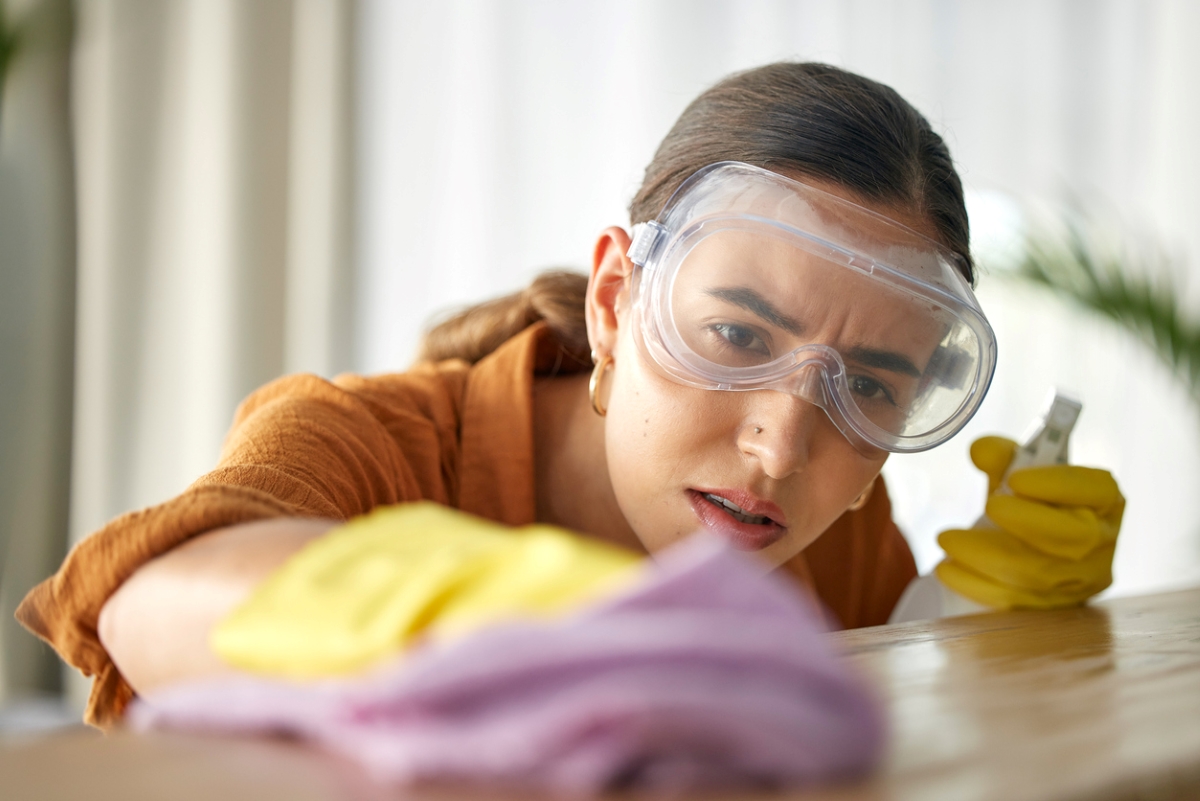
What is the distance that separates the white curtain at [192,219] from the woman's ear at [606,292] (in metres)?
1.03

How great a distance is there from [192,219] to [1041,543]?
1595 millimetres

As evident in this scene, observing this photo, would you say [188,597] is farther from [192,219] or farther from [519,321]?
[192,219]

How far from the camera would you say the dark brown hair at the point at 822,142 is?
1.07 meters

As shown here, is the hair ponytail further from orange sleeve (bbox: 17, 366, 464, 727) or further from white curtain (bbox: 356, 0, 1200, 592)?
white curtain (bbox: 356, 0, 1200, 592)

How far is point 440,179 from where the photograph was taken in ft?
7.55

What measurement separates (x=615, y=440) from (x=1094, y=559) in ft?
2.02

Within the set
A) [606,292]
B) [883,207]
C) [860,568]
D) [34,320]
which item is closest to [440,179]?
[34,320]

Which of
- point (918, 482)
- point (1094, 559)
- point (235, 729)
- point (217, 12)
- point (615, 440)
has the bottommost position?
point (918, 482)

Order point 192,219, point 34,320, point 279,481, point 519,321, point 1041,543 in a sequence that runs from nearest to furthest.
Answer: point 279,481
point 1041,543
point 519,321
point 34,320
point 192,219

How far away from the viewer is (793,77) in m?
1.20

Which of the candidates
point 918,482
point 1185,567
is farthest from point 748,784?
point 1185,567

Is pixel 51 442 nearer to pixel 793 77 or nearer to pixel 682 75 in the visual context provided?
pixel 793 77

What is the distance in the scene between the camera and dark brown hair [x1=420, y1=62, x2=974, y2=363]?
107 cm

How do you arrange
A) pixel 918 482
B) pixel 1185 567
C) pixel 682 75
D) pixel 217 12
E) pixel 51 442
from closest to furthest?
pixel 51 442
pixel 217 12
pixel 682 75
pixel 918 482
pixel 1185 567
